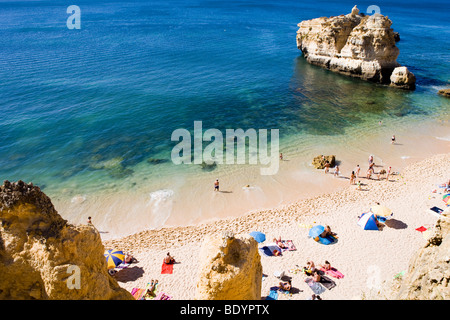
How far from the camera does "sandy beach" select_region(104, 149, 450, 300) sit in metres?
15.4

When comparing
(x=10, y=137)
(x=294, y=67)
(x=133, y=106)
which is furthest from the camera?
(x=294, y=67)

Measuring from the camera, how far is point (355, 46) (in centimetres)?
4953

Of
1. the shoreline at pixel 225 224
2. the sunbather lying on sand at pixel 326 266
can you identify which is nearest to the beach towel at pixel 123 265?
the shoreline at pixel 225 224

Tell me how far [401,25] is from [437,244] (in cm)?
12500

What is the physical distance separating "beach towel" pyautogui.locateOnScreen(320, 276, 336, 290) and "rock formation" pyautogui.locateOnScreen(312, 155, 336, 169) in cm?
1381

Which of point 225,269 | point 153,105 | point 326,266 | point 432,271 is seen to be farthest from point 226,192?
point 153,105

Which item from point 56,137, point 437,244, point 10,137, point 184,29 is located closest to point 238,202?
point 437,244

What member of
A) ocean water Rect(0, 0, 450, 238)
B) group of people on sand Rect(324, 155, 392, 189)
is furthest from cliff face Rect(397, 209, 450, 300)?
group of people on sand Rect(324, 155, 392, 189)

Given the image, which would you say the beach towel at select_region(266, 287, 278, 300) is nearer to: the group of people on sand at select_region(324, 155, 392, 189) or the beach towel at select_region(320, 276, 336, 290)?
the beach towel at select_region(320, 276, 336, 290)

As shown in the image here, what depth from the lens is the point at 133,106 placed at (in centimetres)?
4066

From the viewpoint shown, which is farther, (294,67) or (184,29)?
(184,29)

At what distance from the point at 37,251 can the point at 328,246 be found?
15495 mm

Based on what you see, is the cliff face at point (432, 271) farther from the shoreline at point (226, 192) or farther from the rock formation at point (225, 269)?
the shoreline at point (226, 192)
